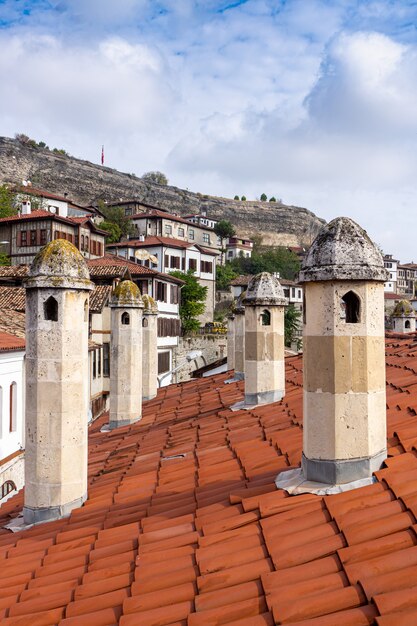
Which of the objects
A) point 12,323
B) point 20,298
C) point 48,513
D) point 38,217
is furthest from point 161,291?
point 48,513

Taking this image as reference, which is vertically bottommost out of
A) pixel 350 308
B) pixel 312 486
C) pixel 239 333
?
pixel 312 486

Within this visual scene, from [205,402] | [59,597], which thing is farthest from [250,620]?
[205,402]

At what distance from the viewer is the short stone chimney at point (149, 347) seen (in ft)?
48.8

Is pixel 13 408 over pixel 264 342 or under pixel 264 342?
under

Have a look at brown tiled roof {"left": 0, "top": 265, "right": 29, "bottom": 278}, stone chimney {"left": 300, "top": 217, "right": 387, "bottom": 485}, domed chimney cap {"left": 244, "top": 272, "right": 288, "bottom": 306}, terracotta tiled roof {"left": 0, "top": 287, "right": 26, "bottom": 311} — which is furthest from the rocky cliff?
stone chimney {"left": 300, "top": 217, "right": 387, "bottom": 485}

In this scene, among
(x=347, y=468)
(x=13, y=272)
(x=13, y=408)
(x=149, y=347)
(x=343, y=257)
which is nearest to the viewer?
(x=347, y=468)

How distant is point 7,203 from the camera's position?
54.5 m

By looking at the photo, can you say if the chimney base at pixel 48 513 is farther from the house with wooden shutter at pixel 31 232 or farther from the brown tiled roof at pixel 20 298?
the house with wooden shutter at pixel 31 232

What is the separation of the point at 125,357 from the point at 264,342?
3.54m

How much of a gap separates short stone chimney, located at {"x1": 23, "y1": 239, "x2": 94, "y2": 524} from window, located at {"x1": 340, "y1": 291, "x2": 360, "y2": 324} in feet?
10.6

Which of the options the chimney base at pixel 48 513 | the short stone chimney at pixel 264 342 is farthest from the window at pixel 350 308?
the short stone chimney at pixel 264 342

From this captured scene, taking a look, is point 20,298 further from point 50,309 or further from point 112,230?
point 112,230

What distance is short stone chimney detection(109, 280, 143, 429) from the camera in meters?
11.8

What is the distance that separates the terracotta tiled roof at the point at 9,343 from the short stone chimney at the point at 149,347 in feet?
14.9
